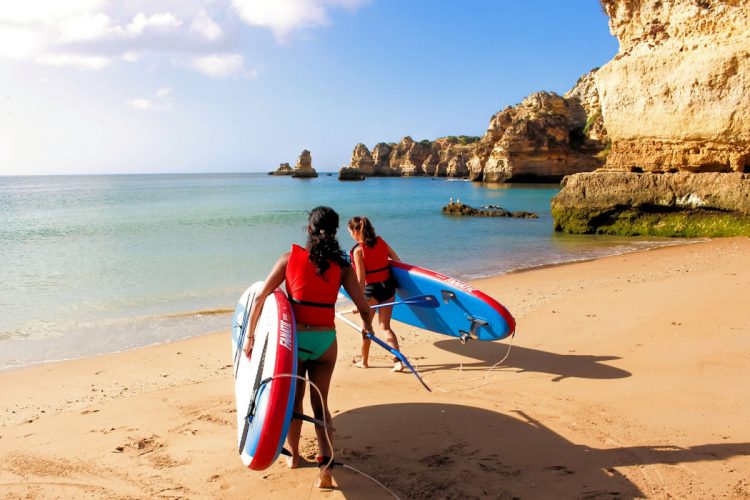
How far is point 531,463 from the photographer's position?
11.0 feet

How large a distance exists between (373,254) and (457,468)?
247cm

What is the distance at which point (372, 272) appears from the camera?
214 inches

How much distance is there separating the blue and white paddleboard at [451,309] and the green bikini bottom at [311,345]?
8.40 ft

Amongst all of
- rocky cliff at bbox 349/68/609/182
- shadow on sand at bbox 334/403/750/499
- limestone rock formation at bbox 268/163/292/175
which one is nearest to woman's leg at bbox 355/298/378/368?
shadow on sand at bbox 334/403/750/499

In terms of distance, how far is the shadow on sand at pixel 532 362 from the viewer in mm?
5012

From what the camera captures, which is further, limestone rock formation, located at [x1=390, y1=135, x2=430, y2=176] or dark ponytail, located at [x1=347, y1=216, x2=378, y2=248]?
limestone rock formation, located at [x1=390, y1=135, x2=430, y2=176]

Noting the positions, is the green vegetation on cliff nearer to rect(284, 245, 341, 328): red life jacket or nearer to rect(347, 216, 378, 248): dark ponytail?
rect(347, 216, 378, 248): dark ponytail

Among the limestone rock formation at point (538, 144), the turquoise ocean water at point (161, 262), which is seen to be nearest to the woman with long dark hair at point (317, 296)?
the turquoise ocean water at point (161, 262)

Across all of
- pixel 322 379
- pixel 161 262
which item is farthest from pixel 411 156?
pixel 322 379

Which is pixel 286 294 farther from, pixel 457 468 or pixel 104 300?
pixel 104 300

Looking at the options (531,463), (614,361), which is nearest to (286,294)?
(531,463)

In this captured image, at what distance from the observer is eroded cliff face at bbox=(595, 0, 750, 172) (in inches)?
541

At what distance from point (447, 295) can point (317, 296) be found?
2.78 m

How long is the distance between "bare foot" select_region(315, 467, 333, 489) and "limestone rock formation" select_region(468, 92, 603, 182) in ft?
190
